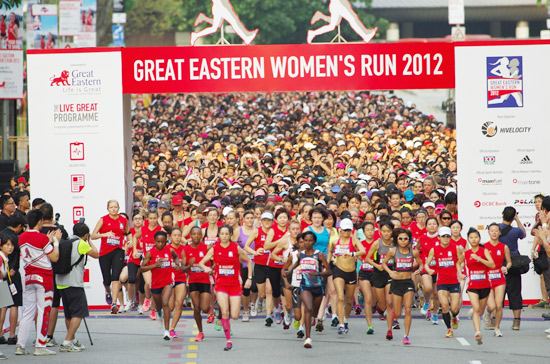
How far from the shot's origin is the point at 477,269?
15367 millimetres

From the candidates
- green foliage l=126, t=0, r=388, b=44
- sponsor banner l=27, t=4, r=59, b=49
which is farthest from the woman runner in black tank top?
green foliage l=126, t=0, r=388, b=44

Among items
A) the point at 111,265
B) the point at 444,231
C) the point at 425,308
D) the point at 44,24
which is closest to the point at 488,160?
the point at 425,308

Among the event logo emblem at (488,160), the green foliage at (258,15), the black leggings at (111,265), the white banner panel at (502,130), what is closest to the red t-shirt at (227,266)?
the black leggings at (111,265)

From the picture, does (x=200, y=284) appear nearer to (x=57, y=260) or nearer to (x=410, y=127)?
(x=57, y=260)

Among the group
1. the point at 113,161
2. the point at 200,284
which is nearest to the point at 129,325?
the point at 200,284

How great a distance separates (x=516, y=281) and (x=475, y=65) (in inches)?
170

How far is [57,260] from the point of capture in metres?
14.4

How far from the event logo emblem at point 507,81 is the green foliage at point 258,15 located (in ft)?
181

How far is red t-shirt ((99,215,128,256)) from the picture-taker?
18.2 metres

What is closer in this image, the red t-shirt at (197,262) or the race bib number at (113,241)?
the red t-shirt at (197,262)

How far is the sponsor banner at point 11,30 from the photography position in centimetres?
2845

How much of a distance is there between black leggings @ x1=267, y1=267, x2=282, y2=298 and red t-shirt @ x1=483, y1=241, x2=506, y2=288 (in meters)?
3.31

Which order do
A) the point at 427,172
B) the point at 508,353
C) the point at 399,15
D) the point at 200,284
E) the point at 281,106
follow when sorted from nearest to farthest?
the point at 508,353
the point at 200,284
the point at 427,172
the point at 281,106
the point at 399,15

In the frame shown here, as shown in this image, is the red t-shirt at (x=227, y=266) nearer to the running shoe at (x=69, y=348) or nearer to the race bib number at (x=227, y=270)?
the race bib number at (x=227, y=270)
